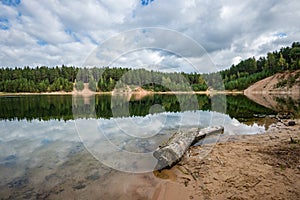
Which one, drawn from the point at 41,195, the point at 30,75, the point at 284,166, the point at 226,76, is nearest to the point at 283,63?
the point at 226,76

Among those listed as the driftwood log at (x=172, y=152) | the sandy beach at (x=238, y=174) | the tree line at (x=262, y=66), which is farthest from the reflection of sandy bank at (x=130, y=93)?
the sandy beach at (x=238, y=174)

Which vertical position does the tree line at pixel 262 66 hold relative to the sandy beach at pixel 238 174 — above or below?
above

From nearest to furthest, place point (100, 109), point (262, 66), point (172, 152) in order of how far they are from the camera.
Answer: point (172, 152) < point (100, 109) < point (262, 66)

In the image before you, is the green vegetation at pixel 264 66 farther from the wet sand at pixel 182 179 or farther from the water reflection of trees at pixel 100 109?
the wet sand at pixel 182 179

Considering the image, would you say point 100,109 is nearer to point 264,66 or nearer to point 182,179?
point 182,179

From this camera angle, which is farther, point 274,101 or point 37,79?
point 37,79

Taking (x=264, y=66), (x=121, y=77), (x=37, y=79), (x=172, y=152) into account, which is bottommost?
(x=172, y=152)

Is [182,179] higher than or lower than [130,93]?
lower

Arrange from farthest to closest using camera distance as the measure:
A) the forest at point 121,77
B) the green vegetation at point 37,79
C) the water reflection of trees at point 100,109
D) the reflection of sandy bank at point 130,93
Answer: the green vegetation at point 37,79 < the forest at point 121,77 < the reflection of sandy bank at point 130,93 < the water reflection of trees at point 100,109

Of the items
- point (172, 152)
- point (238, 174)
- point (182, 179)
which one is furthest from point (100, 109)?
point (238, 174)

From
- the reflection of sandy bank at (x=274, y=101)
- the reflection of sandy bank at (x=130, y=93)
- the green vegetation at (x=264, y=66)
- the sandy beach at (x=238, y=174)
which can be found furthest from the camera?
the green vegetation at (x=264, y=66)

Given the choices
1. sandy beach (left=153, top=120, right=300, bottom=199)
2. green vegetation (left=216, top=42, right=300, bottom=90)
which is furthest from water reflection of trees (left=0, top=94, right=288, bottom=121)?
green vegetation (left=216, top=42, right=300, bottom=90)

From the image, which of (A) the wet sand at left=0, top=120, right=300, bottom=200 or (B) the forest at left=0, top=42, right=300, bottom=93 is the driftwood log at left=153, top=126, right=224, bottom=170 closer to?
(A) the wet sand at left=0, top=120, right=300, bottom=200

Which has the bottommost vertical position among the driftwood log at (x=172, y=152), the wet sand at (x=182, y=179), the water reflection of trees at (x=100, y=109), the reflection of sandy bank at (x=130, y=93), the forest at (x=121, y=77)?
the wet sand at (x=182, y=179)
